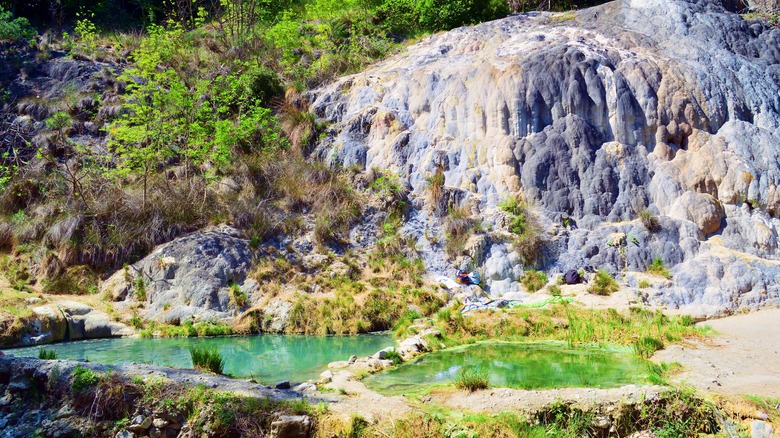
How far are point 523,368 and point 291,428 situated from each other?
459 cm

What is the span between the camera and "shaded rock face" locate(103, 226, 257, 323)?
52.1 ft

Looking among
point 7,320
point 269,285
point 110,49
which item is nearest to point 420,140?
point 269,285

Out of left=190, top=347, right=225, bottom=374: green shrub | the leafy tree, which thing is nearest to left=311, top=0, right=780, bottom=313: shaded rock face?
the leafy tree

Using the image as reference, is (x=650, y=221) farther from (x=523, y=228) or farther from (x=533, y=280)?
(x=533, y=280)

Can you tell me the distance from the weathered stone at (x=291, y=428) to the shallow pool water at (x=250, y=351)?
2.67 m

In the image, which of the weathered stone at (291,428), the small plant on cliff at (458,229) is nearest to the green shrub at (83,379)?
the weathered stone at (291,428)

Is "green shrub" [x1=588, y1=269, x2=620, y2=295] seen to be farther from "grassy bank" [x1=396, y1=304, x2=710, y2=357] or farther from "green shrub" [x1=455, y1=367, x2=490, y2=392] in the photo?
"green shrub" [x1=455, y1=367, x2=490, y2=392]

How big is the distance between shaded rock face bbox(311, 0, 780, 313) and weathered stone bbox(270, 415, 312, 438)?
10.7 meters

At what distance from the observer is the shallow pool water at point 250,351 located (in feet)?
36.0

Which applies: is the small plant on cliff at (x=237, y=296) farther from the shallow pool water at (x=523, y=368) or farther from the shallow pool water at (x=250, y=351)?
the shallow pool water at (x=523, y=368)

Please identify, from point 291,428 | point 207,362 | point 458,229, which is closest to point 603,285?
point 458,229

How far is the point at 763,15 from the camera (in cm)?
2375

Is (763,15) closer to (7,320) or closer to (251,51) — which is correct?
(251,51)

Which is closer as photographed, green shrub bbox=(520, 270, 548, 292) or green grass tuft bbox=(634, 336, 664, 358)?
green grass tuft bbox=(634, 336, 664, 358)
